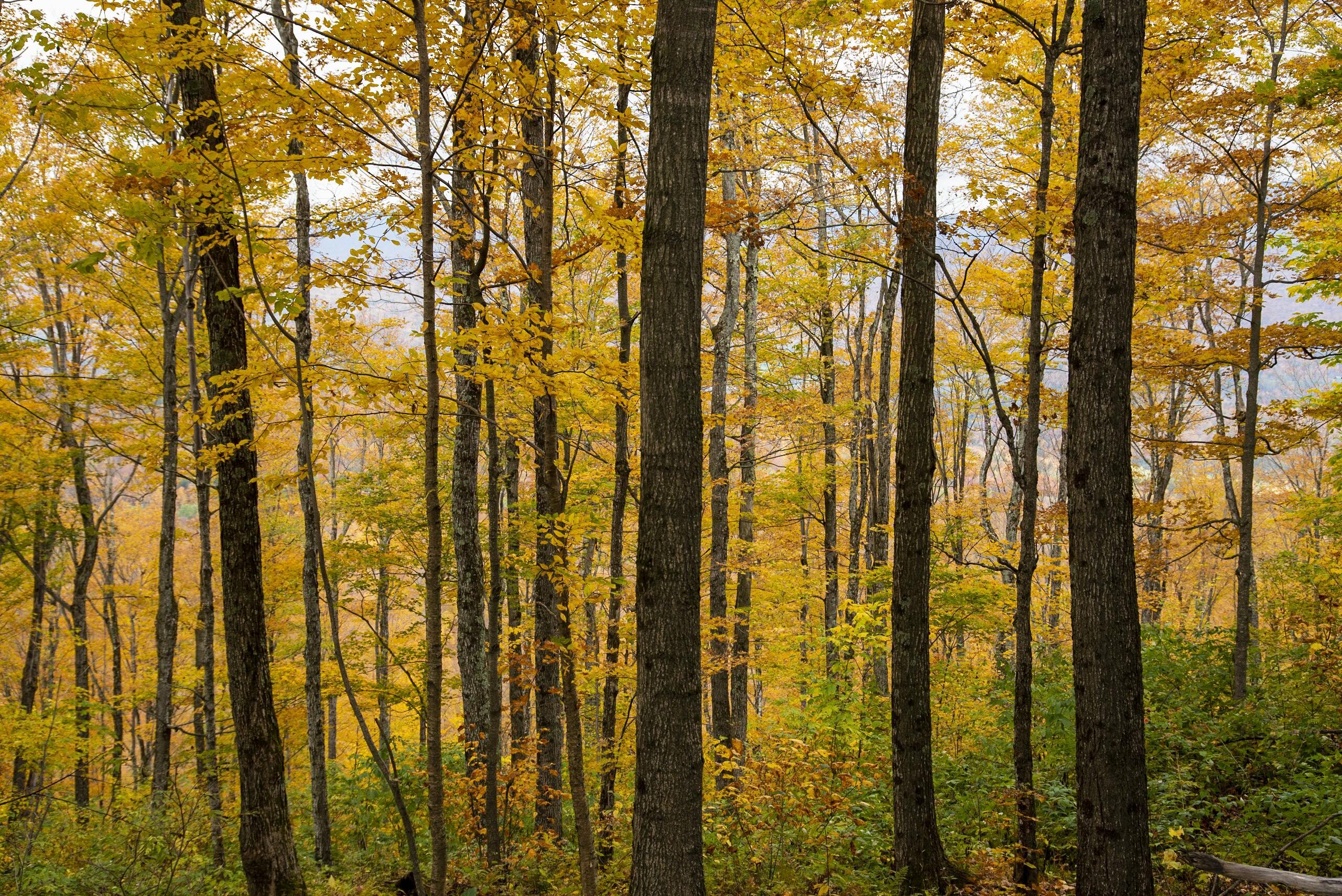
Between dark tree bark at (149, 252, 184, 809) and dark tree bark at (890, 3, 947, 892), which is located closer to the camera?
dark tree bark at (890, 3, 947, 892)

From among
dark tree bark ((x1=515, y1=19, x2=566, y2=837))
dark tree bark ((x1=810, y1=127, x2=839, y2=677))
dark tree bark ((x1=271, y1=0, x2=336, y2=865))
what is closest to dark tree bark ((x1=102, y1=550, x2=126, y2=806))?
dark tree bark ((x1=271, y1=0, x2=336, y2=865))

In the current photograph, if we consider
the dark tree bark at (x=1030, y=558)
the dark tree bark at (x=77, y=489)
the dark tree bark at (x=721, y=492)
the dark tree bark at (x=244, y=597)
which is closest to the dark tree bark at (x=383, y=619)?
the dark tree bark at (x=244, y=597)

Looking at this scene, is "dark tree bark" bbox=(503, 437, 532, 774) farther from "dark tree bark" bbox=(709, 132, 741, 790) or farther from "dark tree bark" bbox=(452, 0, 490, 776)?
"dark tree bark" bbox=(709, 132, 741, 790)

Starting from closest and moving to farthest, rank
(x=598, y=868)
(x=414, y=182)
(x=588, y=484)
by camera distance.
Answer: (x=414, y=182) → (x=598, y=868) → (x=588, y=484)

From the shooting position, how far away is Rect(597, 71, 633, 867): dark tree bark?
5992mm

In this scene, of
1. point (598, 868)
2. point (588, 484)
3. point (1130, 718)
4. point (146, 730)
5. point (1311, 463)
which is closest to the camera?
point (1130, 718)

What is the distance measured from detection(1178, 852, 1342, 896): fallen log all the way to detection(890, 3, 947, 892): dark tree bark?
73.9 inches

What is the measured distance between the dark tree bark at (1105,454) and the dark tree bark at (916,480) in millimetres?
1076

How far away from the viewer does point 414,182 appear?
5.50m

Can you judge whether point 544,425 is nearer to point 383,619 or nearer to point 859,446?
point 859,446

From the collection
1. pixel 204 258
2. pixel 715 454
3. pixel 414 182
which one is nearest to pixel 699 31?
pixel 414 182

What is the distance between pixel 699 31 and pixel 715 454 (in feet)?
22.5

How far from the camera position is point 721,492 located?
31.8ft

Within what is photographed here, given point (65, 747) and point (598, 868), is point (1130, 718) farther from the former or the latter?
point (65, 747)
